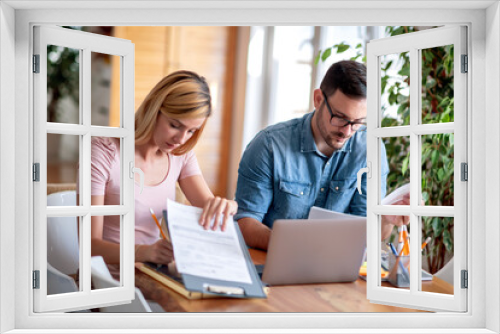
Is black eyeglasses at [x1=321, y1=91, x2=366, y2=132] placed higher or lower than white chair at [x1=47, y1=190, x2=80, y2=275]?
higher

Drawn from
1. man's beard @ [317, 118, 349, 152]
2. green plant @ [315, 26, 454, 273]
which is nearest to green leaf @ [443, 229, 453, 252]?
green plant @ [315, 26, 454, 273]

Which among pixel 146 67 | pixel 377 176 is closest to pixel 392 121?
pixel 377 176

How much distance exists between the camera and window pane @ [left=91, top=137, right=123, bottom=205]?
238 centimetres

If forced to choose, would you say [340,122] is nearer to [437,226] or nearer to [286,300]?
[437,226]

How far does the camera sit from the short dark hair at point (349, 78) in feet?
9.42

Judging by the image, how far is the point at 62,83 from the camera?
5.07 m

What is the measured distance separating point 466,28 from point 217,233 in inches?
49.4

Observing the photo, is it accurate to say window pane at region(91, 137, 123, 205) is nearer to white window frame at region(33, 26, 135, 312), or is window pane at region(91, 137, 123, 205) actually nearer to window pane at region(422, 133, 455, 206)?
white window frame at region(33, 26, 135, 312)

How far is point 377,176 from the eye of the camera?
218 centimetres

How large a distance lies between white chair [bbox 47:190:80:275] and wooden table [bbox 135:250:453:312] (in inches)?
13.8

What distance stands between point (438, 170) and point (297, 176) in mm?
804

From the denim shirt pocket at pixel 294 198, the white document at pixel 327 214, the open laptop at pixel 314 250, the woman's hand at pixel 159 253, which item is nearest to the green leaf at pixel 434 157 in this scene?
the denim shirt pocket at pixel 294 198

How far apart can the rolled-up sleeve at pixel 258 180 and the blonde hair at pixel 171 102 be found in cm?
37

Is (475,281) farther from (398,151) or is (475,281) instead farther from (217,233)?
(398,151)
